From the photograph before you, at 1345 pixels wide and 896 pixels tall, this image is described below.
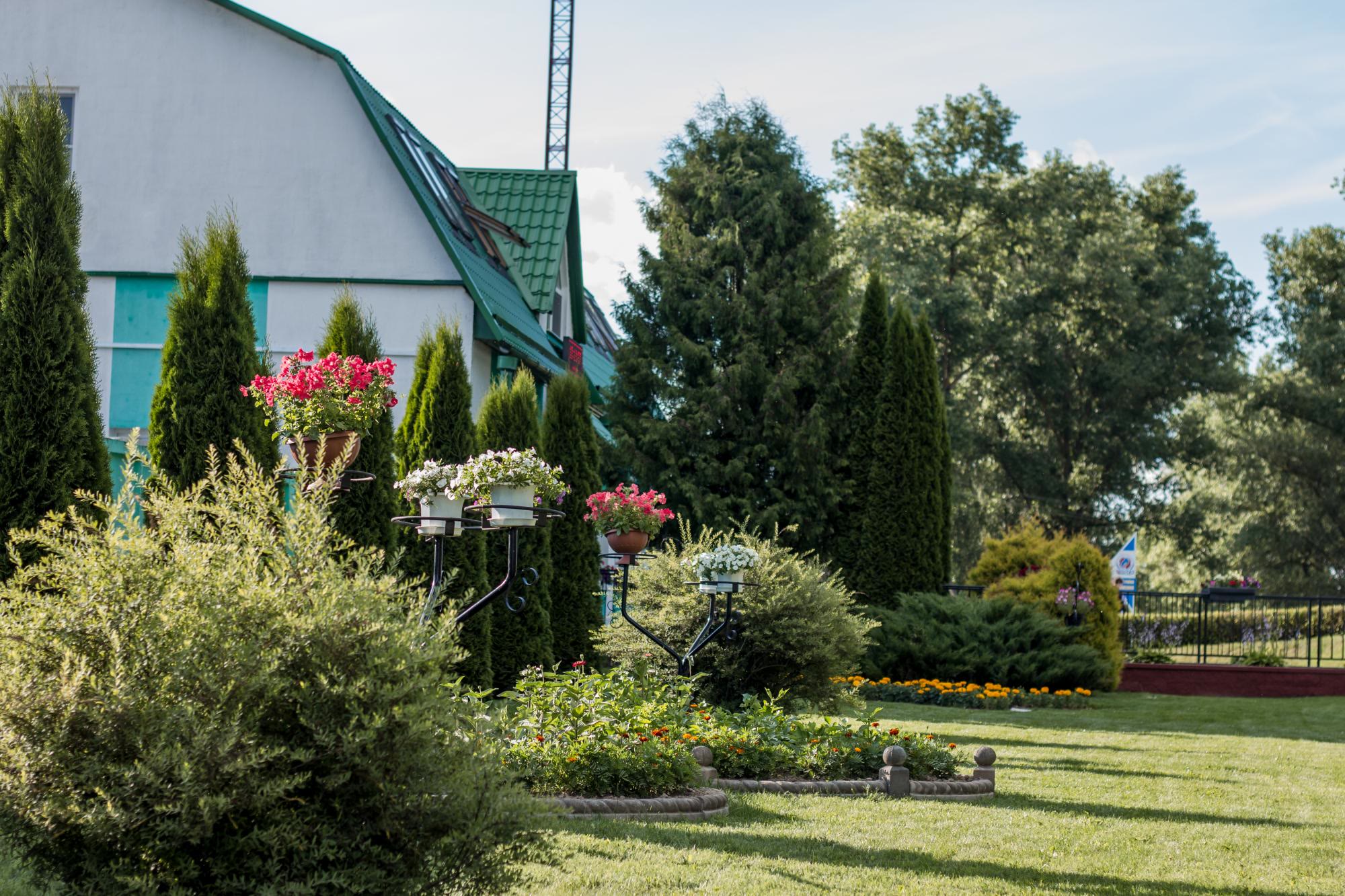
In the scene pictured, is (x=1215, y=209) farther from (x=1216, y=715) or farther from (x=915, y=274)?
(x=1216, y=715)

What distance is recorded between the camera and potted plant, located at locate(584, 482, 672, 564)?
406 inches

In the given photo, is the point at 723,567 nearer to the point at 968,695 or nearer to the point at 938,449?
the point at 968,695

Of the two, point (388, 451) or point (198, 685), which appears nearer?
point (198, 685)

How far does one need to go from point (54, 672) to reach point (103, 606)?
21 centimetres

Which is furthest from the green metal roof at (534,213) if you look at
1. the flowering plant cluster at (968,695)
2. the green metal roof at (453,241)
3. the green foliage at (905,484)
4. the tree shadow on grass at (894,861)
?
the tree shadow on grass at (894,861)

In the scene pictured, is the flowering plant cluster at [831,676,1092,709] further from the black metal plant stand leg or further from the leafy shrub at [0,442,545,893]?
the leafy shrub at [0,442,545,893]

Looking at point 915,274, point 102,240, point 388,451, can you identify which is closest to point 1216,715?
point 388,451

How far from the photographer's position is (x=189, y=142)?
14594 millimetres

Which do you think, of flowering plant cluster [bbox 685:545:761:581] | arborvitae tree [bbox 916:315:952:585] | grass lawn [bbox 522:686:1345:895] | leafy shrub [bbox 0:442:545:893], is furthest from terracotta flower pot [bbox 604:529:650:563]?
arborvitae tree [bbox 916:315:952:585]

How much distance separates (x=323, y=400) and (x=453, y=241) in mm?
8247

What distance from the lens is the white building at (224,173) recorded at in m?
14.5

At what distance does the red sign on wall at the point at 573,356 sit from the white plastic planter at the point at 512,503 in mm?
12051

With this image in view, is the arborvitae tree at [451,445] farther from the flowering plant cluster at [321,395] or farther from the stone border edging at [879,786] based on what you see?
the stone border edging at [879,786]

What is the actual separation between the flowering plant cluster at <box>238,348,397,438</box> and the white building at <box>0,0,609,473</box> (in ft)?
25.0
